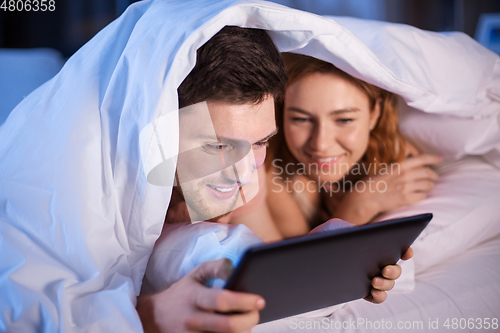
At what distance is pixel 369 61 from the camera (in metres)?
0.72

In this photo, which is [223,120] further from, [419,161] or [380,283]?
[419,161]

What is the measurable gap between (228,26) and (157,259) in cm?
40

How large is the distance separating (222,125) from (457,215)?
596mm

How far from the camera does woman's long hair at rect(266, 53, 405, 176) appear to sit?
0.83 meters

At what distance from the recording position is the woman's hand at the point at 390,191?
91 centimetres

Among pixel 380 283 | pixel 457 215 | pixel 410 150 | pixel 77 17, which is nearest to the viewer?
pixel 380 283

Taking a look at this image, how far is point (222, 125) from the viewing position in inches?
23.1

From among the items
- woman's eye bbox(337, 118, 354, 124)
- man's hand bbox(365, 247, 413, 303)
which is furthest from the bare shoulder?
man's hand bbox(365, 247, 413, 303)

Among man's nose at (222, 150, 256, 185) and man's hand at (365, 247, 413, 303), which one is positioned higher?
man's nose at (222, 150, 256, 185)

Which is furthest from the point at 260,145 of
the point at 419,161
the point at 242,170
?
the point at 419,161

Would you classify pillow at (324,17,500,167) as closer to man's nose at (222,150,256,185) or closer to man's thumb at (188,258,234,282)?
man's nose at (222,150,256,185)

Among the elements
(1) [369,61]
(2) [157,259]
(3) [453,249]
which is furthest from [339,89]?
(2) [157,259]

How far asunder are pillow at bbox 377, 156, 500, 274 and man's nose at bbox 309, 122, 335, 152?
0.71ft

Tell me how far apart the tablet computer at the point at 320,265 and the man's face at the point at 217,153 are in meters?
0.20
